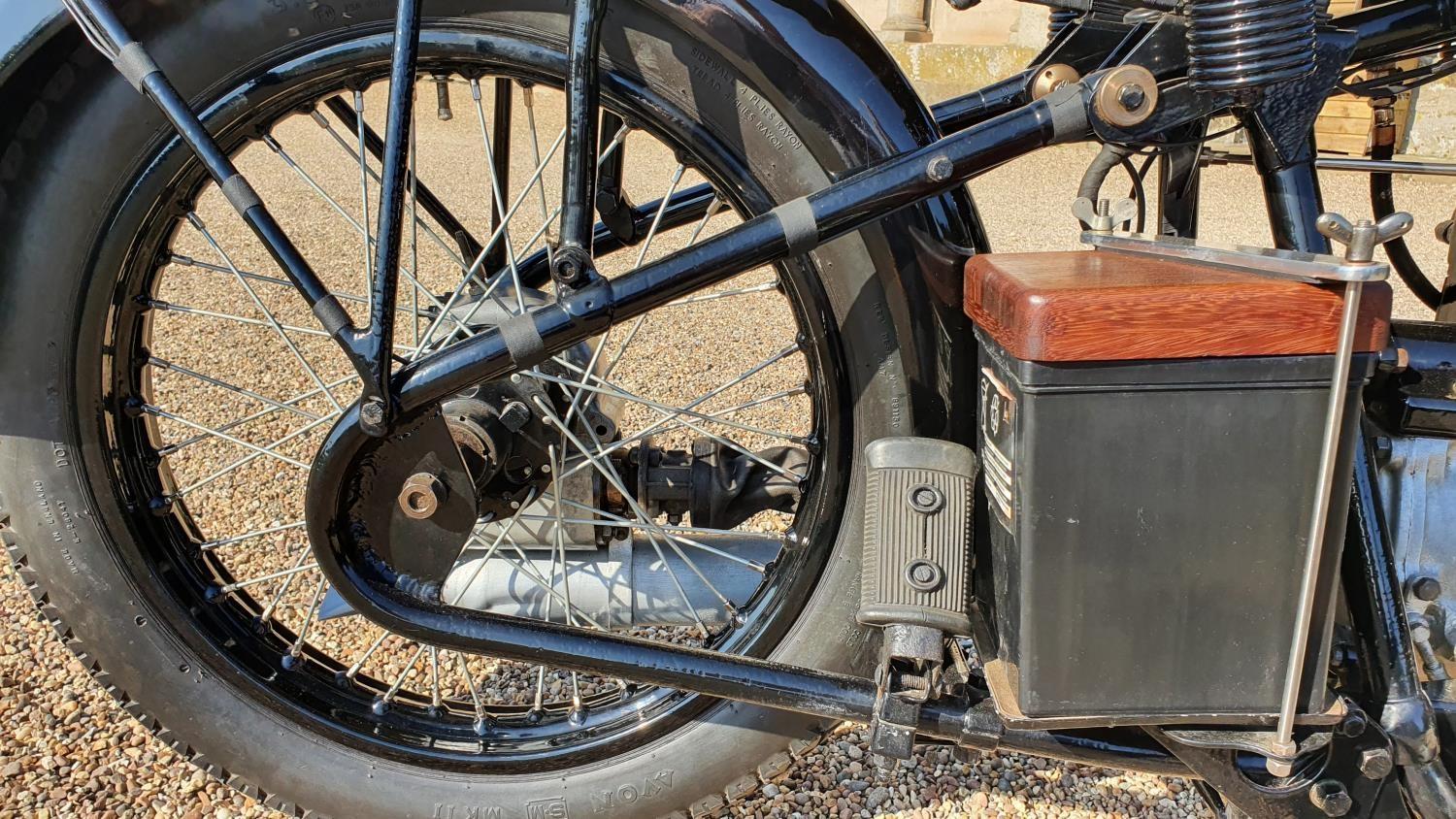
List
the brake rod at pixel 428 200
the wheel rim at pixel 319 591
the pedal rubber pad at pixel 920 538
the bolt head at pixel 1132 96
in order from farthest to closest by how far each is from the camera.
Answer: the brake rod at pixel 428 200 < the wheel rim at pixel 319 591 < the pedal rubber pad at pixel 920 538 < the bolt head at pixel 1132 96

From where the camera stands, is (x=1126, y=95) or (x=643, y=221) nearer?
(x=1126, y=95)

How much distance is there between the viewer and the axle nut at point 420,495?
126cm

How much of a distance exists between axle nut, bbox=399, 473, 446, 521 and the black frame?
0.33ft

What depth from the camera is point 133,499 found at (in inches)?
56.9

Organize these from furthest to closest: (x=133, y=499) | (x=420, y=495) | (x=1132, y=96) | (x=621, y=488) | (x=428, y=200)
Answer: (x=428, y=200), (x=621, y=488), (x=133, y=499), (x=420, y=495), (x=1132, y=96)

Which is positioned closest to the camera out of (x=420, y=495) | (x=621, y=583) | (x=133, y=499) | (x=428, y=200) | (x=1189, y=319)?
(x=1189, y=319)

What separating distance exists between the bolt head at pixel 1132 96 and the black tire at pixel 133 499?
1.14 ft

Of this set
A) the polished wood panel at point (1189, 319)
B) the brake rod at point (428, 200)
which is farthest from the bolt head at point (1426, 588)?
the brake rod at point (428, 200)

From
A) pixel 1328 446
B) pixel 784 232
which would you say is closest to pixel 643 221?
pixel 784 232

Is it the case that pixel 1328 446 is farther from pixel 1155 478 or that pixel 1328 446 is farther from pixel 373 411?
pixel 373 411

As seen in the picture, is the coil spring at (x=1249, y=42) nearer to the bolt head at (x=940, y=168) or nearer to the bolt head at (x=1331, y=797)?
the bolt head at (x=940, y=168)

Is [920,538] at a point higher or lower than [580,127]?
lower

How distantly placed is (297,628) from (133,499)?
940 millimetres

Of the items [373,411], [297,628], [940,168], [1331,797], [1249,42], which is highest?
[1249,42]
